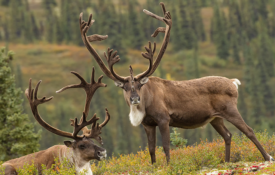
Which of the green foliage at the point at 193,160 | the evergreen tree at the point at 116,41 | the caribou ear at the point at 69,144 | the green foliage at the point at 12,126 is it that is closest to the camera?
the caribou ear at the point at 69,144

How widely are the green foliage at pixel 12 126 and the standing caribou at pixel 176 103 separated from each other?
962 cm

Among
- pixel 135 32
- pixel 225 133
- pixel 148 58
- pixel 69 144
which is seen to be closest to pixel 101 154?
pixel 69 144

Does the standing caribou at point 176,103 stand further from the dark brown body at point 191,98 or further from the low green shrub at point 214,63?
the low green shrub at point 214,63

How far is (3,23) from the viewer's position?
176 metres

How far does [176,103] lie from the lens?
11.6 metres

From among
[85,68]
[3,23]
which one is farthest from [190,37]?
[3,23]

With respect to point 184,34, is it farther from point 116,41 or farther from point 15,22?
point 15,22

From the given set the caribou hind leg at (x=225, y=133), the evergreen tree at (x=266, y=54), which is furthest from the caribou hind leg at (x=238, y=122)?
the evergreen tree at (x=266, y=54)

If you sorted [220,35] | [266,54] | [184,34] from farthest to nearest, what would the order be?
[184,34], [220,35], [266,54]

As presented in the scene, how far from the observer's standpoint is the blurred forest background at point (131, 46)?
128 metres

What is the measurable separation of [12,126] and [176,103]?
39.0 ft

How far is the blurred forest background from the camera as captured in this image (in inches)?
5059

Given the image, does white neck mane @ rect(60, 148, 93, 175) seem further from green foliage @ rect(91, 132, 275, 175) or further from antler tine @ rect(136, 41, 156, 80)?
antler tine @ rect(136, 41, 156, 80)

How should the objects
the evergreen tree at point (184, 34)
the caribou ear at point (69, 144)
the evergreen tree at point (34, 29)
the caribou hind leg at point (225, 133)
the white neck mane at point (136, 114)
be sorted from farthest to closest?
the evergreen tree at point (34, 29)
the evergreen tree at point (184, 34)
the caribou hind leg at point (225, 133)
the white neck mane at point (136, 114)
the caribou ear at point (69, 144)
